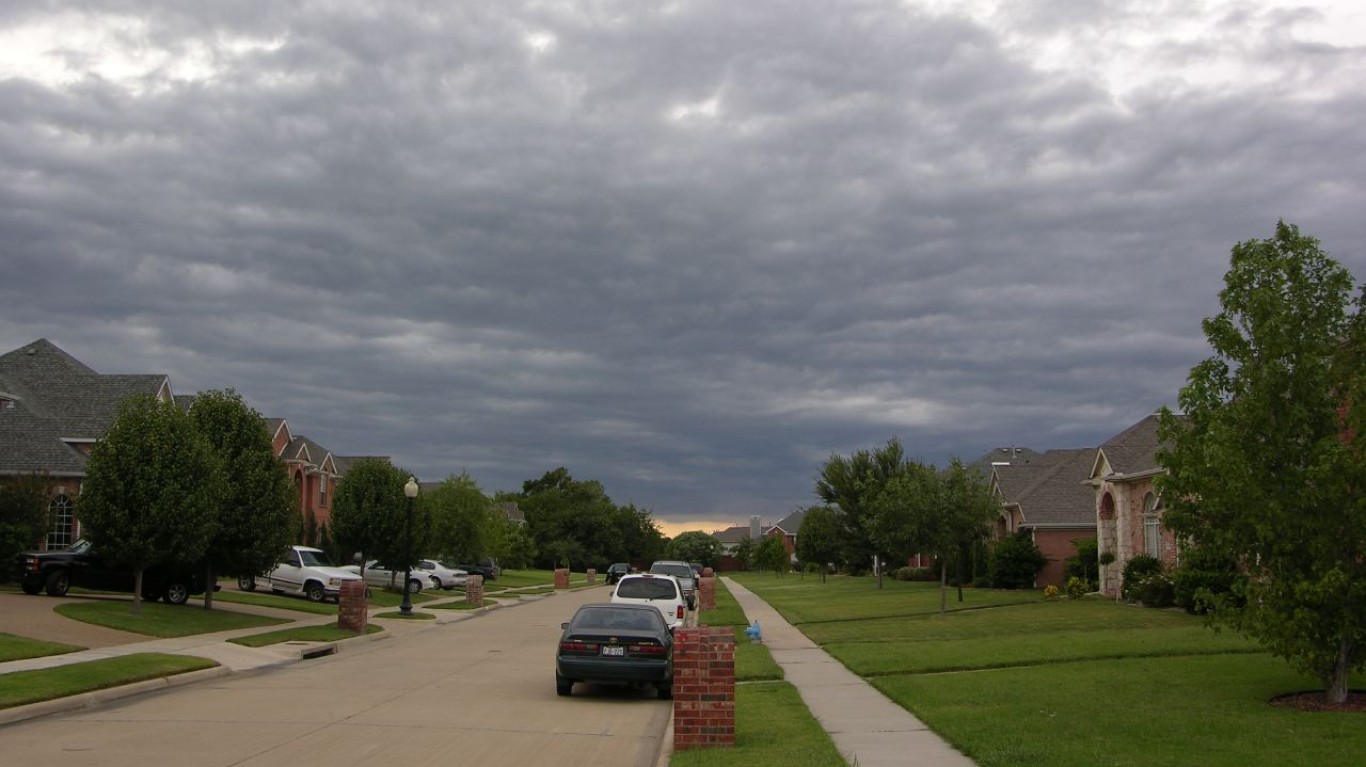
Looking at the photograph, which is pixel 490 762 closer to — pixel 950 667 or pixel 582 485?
pixel 950 667

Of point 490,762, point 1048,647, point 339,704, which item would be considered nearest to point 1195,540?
point 1048,647

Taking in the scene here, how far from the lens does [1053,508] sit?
51.2m

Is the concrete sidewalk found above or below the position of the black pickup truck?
below

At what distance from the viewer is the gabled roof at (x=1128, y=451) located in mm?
37531

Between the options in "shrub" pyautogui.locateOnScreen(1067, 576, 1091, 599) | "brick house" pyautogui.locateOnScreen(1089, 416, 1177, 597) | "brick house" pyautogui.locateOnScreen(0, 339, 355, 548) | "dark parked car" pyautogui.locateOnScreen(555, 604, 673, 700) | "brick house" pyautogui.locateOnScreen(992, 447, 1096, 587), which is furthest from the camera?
"brick house" pyautogui.locateOnScreen(992, 447, 1096, 587)

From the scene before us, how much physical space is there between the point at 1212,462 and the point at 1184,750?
4.66 m

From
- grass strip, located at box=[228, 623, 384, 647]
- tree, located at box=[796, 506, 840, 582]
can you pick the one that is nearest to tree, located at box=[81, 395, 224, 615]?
grass strip, located at box=[228, 623, 384, 647]

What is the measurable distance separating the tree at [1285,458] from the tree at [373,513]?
114 feet

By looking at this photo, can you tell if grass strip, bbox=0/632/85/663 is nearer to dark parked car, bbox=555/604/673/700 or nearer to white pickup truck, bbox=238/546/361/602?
dark parked car, bbox=555/604/673/700

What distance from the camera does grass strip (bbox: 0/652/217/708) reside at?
1538 cm

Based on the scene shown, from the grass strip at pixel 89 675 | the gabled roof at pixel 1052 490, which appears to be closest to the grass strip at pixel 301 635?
the grass strip at pixel 89 675

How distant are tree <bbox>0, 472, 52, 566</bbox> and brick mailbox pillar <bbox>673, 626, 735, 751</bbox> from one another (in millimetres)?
28304

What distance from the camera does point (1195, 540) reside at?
1611cm

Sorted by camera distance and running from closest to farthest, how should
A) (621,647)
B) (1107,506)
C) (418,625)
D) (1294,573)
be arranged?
(1294,573)
(621,647)
(418,625)
(1107,506)
